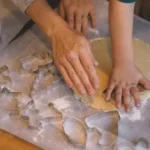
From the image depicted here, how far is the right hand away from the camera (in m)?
0.78

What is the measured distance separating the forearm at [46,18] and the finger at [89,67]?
4.1 inches

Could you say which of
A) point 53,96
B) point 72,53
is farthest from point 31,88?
point 72,53

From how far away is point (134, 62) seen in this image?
91 cm

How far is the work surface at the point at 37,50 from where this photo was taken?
31.2 inches

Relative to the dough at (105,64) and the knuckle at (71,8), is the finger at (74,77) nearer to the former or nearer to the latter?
the dough at (105,64)

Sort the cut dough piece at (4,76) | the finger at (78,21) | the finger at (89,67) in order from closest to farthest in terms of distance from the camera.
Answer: the finger at (89,67) < the cut dough piece at (4,76) < the finger at (78,21)

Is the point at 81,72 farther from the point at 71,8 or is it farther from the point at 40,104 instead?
the point at 71,8

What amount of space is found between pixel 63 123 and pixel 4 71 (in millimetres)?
217

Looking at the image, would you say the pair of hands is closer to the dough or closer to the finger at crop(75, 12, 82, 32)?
the dough

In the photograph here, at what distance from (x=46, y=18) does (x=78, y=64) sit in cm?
17

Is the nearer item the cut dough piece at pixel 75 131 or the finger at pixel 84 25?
the cut dough piece at pixel 75 131

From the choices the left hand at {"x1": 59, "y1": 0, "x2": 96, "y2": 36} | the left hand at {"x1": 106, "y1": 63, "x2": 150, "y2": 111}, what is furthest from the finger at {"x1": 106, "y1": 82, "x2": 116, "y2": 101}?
the left hand at {"x1": 59, "y1": 0, "x2": 96, "y2": 36}

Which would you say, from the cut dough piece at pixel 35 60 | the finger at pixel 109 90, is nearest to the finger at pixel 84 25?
the cut dough piece at pixel 35 60

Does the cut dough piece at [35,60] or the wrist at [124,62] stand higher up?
the cut dough piece at [35,60]
